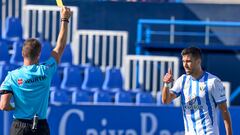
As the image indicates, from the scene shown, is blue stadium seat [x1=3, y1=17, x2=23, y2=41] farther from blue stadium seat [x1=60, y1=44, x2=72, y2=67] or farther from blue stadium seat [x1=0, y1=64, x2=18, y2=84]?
blue stadium seat [x1=0, y1=64, x2=18, y2=84]

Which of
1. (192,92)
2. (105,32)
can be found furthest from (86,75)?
(192,92)

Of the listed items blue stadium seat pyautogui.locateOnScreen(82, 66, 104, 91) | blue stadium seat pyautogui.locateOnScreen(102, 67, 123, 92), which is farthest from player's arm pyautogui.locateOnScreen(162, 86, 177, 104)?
blue stadium seat pyautogui.locateOnScreen(102, 67, 123, 92)

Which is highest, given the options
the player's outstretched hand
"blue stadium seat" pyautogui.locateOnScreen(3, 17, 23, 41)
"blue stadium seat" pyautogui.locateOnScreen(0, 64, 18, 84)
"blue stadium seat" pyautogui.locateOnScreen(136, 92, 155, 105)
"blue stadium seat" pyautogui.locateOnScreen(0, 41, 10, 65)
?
the player's outstretched hand

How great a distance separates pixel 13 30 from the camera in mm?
13398

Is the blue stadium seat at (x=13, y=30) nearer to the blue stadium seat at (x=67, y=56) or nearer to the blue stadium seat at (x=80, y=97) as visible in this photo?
the blue stadium seat at (x=67, y=56)

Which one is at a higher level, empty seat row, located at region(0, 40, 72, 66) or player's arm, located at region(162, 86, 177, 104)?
empty seat row, located at region(0, 40, 72, 66)

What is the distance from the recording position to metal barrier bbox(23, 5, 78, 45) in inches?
547

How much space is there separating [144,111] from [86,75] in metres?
2.26

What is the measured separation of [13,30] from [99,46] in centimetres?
147

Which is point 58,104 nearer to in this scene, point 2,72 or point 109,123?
point 109,123

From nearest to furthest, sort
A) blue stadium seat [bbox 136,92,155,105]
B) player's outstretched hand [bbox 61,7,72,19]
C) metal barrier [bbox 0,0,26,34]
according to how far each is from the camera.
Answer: player's outstretched hand [bbox 61,7,72,19] → blue stadium seat [bbox 136,92,155,105] → metal barrier [bbox 0,0,26,34]

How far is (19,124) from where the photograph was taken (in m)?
6.77

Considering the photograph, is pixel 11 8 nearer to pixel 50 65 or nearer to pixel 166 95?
pixel 166 95

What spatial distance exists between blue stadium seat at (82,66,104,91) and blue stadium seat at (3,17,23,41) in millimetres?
1269
